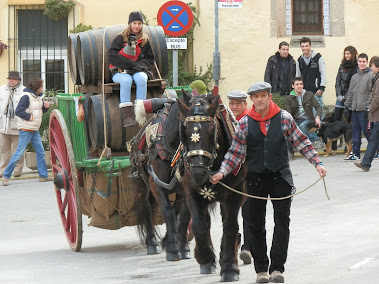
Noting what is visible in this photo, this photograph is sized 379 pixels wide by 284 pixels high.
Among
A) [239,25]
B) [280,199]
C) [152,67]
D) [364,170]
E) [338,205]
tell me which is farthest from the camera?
[239,25]

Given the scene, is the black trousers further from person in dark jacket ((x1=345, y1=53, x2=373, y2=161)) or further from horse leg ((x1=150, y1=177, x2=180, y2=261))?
person in dark jacket ((x1=345, y1=53, x2=373, y2=161))

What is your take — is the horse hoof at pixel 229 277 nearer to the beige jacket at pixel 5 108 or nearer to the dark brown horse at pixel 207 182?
the dark brown horse at pixel 207 182

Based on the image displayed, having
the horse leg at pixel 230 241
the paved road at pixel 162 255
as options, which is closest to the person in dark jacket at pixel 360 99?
the paved road at pixel 162 255

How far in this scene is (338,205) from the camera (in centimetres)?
1309

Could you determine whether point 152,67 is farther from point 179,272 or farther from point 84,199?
point 179,272

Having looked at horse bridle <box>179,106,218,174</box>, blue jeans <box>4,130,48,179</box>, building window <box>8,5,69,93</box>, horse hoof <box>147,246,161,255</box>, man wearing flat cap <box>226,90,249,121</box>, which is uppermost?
building window <box>8,5,69,93</box>

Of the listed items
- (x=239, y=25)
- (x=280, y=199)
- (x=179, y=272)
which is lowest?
(x=179, y=272)

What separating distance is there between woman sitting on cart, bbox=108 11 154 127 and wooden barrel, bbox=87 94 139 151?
13 centimetres

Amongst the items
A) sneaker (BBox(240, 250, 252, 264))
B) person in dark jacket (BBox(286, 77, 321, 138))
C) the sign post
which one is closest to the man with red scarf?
sneaker (BBox(240, 250, 252, 264))

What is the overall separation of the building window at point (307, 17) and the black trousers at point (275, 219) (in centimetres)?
1434

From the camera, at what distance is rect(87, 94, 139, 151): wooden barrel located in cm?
1080

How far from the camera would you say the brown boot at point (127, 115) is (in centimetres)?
1079

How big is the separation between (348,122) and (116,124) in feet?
31.1

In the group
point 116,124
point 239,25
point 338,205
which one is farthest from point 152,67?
point 239,25
